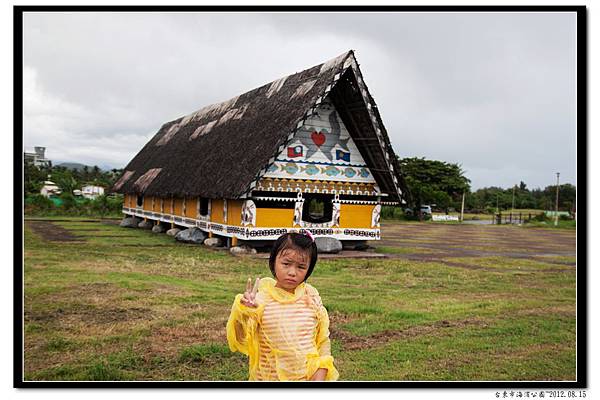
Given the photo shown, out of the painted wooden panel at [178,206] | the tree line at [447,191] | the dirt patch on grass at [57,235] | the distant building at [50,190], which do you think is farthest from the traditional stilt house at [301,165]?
the tree line at [447,191]

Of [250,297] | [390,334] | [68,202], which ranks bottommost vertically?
[390,334]

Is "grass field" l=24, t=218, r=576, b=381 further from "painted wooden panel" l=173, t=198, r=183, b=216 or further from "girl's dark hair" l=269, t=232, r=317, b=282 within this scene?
"painted wooden panel" l=173, t=198, r=183, b=216

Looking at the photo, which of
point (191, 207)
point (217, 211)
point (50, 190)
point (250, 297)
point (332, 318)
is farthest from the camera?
point (50, 190)

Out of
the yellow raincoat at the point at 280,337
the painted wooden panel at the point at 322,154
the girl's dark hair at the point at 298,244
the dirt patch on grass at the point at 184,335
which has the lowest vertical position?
the dirt patch on grass at the point at 184,335

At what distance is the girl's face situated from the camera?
270cm

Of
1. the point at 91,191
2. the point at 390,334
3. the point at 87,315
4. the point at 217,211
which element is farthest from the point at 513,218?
the point at 87,315

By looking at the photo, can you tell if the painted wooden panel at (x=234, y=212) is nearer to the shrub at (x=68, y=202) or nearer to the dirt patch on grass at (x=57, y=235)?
the dirt patch on grass at (x=57, y=235)

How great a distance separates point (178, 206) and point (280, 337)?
44.9 ft

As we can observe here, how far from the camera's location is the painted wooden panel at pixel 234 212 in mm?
11859

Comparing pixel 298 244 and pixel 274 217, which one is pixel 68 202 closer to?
pixel 274 217

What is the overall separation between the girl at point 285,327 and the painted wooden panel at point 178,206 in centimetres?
1329

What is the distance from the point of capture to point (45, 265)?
8906mm

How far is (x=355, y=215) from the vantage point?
12.9m

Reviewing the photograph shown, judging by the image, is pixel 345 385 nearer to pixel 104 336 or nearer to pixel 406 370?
pixel 406 370
